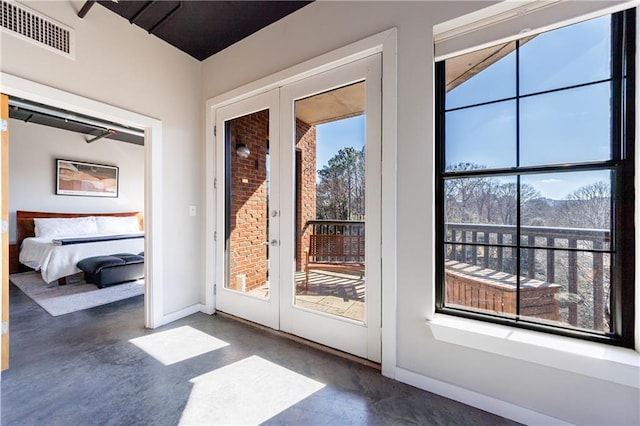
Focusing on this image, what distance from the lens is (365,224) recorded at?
6.73ft

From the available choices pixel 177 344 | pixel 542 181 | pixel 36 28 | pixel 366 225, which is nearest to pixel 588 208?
pixel 542 181

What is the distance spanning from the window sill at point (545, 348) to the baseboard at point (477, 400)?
0.29m

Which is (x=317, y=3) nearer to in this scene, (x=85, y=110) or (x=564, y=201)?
(x=85, y=110)

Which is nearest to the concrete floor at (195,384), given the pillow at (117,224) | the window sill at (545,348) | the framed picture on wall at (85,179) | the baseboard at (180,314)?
the baseboard at (180,314)

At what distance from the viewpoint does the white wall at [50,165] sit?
496cm

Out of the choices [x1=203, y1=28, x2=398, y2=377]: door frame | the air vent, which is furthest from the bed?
[x1=203, y1=28, x2=398, y2=377]: door frame

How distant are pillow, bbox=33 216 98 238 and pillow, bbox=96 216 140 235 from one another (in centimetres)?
11

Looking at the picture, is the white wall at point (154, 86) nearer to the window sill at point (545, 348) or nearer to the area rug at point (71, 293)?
the area rug at point (71, 293)

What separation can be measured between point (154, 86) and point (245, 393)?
298 cm

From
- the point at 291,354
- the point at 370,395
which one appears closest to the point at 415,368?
the point at 370,395

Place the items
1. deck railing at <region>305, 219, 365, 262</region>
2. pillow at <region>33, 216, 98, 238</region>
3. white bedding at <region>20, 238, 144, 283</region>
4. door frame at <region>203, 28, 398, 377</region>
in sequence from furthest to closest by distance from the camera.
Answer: pillow at <region>33, 216, 98, 238</region>
white bedding at <region>20, 238, 144, 283</region>
deck railing at <region>305, 219, 365, 262</region>
door frame at <region>203, 28, 398, 377</region>

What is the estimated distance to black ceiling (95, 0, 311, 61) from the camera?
2.27m

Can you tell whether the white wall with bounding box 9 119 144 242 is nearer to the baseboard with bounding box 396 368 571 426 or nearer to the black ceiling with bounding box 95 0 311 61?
the black ceiling with bounding box 95 0 311 61

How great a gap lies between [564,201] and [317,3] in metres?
2.35
